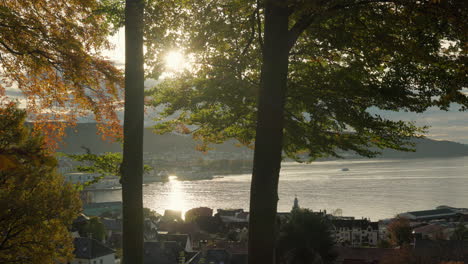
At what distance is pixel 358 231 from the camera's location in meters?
59.8

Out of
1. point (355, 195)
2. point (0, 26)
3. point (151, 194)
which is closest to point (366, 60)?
point (0, 26)

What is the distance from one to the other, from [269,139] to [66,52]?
13.7 ft

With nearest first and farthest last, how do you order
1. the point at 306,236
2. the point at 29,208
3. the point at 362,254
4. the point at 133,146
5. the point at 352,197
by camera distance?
the point at 133,146 < the point at 29,208 < the point at 306,236 < the point at 362,254 < the point at 352,197

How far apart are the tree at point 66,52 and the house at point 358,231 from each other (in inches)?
2168

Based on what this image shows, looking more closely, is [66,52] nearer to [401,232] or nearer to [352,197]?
[401,232]

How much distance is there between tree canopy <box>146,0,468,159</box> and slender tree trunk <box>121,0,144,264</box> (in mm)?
795

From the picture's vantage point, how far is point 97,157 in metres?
5.97

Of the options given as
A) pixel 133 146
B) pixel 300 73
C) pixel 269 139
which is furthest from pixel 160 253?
pixel 269 139

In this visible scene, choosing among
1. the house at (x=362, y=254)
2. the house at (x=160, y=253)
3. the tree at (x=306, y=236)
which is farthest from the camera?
the house at (x=160, y=253)

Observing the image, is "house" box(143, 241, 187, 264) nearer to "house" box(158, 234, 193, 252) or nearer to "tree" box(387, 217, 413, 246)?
"house" box(158, 234, 193, 252)

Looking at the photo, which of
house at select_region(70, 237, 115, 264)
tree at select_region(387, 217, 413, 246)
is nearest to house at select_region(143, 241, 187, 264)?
house at select_region(70, 237, 115, 264)

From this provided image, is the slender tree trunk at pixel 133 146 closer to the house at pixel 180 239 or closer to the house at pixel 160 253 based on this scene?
the house at pixel 160 253

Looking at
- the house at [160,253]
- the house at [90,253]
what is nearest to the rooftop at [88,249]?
the house at [90,253]

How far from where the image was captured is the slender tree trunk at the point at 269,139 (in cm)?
509
